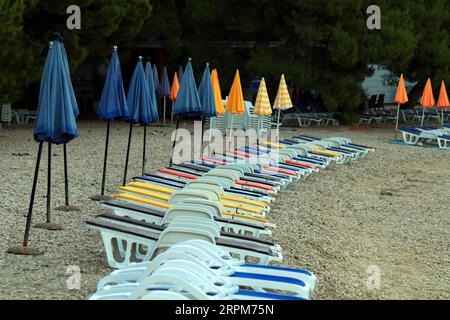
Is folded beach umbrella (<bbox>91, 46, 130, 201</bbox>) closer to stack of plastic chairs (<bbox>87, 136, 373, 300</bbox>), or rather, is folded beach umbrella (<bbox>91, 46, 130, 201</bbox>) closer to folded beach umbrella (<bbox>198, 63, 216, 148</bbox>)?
stack of plastic chairs (<bbox>87, 136, 373, 300</bbox>)

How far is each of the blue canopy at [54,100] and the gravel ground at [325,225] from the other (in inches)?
45.3

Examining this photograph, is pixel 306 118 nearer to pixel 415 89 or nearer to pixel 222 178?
pixel 415 89

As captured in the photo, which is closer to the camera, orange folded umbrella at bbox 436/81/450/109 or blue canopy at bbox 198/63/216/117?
blue canopy at bbox 198/63/216/117

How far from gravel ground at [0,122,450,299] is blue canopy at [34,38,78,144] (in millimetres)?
1149

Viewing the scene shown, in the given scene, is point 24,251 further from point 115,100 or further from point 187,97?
point 187,97

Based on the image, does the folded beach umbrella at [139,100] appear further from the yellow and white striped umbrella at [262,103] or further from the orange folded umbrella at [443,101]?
the orange folded umbrella at [443,101]

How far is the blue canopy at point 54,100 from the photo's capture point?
7055 mm

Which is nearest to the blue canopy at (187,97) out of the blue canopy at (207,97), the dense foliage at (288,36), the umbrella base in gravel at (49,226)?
the blue canopy at (207,97)

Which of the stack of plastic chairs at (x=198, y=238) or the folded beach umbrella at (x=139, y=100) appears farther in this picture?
the folded beach umbrella at (x=139, y=100)

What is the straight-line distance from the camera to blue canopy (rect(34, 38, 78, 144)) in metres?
7.05

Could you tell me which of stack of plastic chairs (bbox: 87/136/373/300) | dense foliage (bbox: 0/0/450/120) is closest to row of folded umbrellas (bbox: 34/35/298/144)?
stack of plastic chairs (bbox: 87/136/373/300)

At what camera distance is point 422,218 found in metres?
10.1

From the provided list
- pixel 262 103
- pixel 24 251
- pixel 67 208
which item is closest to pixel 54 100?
pixel 24 251

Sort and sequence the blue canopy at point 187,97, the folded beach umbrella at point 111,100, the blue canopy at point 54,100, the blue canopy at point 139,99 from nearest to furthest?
the blue canopy at point 54,100
the folded beach umbrella at point 111,100
the blue canopy at point 139,99
the blue canopy at point 187,97
